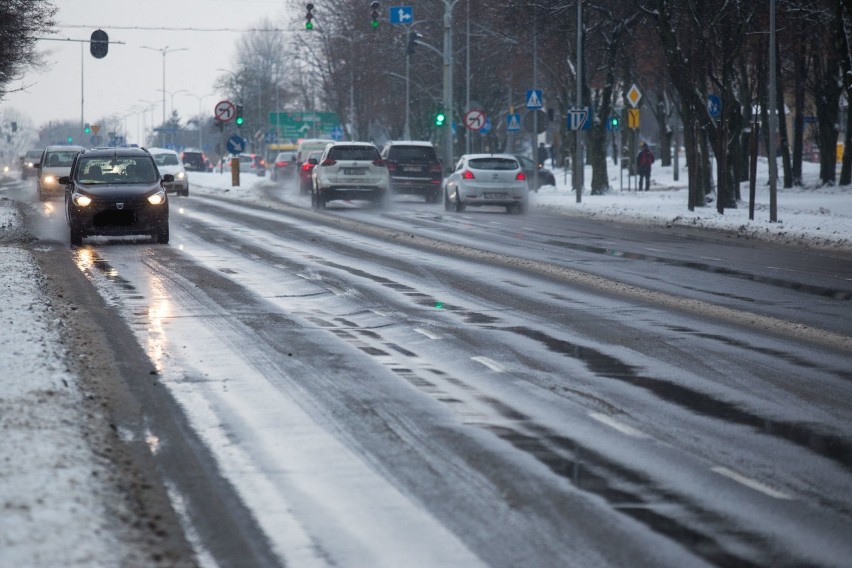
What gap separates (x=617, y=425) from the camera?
28.3 feet

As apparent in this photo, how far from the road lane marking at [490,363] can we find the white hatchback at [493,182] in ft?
91.4

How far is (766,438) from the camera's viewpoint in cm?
830

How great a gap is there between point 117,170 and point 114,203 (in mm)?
1428

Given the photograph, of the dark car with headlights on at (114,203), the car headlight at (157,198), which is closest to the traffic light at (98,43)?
the dark car with headlights on at (114,203)

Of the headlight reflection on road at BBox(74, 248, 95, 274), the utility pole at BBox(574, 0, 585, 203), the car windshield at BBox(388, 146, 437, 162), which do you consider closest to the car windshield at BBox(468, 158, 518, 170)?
the utility pole at BBox(574, 0, 585, 203)

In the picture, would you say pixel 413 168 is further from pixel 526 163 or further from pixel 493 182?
pixel 526 163

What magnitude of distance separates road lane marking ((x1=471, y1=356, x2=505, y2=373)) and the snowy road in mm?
52

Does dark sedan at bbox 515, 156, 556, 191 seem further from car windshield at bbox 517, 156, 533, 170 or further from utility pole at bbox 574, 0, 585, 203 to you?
utility pole at bbox 574, 0, 585, 203

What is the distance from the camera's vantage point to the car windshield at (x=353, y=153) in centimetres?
4087

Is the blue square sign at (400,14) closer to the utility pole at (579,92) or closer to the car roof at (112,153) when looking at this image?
the utility pole at (579,92)

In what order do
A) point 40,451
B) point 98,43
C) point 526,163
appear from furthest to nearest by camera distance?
point 526,163 < point 98,43 < point 40,451

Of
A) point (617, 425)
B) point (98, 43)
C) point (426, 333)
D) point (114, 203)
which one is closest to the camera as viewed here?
point (617, 425)

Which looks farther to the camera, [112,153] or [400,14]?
[400,14]

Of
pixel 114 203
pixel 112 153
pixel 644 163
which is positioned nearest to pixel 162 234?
pixel 114 203
